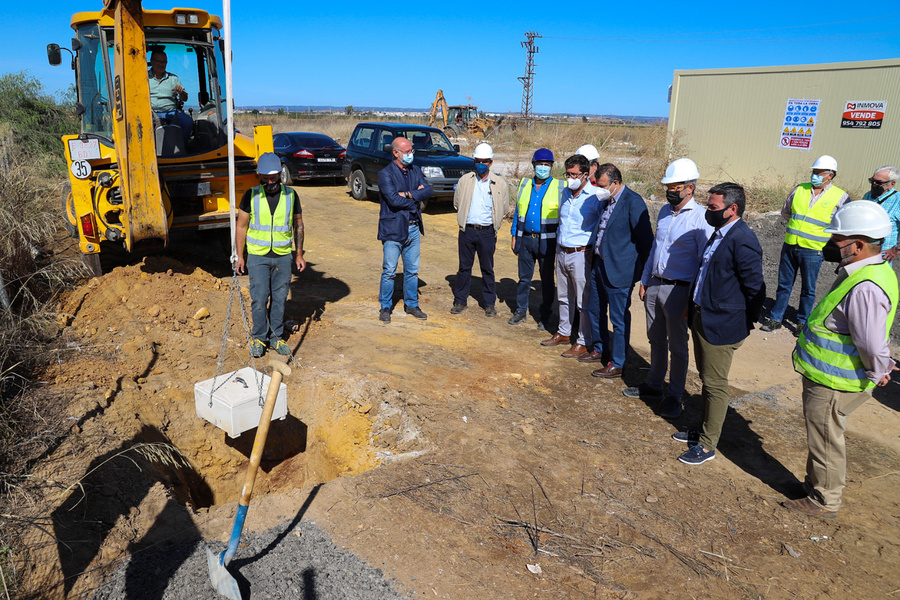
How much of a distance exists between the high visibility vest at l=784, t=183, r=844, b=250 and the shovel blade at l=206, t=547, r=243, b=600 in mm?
7091

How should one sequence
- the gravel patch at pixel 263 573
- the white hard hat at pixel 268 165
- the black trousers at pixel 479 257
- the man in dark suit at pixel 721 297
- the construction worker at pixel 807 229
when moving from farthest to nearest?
the black trousers at pixel 479 257
the construction worker at pixel 807 229
the white hard hat at pixel 268 165
the man in dark suit at pixel 721 297
the gravel patch at pixel 263 573

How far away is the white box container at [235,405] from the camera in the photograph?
4.33 metres

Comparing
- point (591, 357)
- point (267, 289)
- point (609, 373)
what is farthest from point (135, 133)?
point (609, 373)

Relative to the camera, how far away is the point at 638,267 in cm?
591

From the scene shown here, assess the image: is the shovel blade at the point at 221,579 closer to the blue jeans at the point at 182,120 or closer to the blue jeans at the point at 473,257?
the blue jeans at the point at 473,257

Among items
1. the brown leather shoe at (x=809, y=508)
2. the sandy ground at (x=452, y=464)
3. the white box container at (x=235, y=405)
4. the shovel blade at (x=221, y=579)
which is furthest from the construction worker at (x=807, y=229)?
the shovel blade at (x=221, y=579)

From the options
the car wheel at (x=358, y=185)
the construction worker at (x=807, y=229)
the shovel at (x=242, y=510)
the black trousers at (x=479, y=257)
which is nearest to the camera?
the shovel at (x=242, y=510)

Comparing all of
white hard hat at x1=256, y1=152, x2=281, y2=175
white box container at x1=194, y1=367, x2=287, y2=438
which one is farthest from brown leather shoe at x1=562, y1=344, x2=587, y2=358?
white hard hat at x1=256, y1=152, x2=281, y2=175

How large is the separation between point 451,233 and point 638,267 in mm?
7213

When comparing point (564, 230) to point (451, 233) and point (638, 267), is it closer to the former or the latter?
point (638, 267)

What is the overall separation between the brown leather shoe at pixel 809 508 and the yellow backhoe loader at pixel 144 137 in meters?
6.07

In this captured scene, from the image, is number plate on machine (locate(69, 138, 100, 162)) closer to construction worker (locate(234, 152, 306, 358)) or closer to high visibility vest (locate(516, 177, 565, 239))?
construction worker (locate(234, 152, 306, 358))

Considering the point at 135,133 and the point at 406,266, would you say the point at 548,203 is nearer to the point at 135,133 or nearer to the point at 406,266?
the point at 406,266

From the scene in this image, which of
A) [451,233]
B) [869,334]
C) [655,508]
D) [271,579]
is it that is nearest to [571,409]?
[655,508]
